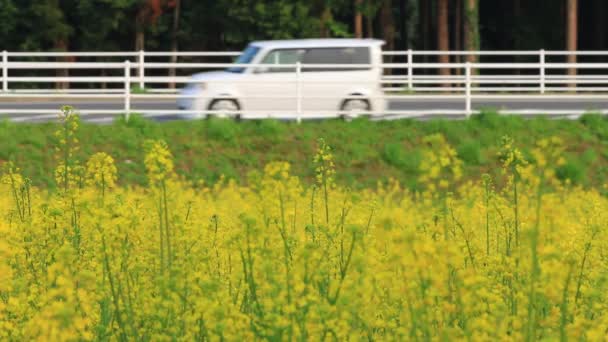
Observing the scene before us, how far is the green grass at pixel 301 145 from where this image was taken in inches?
731

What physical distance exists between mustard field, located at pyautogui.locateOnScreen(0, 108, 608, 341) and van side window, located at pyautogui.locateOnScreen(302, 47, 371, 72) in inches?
517

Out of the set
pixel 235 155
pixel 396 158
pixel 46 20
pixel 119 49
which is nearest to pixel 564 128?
pixel 396 158

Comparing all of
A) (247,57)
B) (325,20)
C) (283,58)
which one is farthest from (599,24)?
(247,57)

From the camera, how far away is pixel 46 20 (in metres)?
45.9

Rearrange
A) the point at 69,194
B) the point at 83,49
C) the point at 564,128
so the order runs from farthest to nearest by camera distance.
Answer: the point at 83,49 → the point at 564,128 → the point at 69,194

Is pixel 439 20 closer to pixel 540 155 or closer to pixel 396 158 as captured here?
pixel 396 158

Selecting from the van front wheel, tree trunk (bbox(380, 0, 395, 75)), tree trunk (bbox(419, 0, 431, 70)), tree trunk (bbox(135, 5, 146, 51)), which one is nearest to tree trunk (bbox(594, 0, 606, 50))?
tree trunk (bbox(419, 0, 431, 70))

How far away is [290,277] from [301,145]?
14.3 metres

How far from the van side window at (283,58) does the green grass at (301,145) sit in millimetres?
1481

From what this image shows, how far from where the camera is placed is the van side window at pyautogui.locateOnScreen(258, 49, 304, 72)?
2139cm

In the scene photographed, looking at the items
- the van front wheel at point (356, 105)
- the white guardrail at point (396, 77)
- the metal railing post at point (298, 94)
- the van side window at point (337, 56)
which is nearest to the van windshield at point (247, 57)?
the white guardrail at point (396, 77)

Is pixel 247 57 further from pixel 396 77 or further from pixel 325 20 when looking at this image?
pixel 325 20

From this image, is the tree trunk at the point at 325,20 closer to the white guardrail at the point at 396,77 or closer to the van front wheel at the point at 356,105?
the white guardrail at the point at 396,77

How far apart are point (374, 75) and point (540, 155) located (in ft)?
57.9
